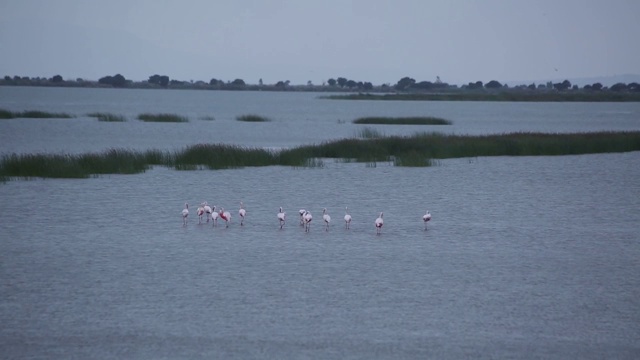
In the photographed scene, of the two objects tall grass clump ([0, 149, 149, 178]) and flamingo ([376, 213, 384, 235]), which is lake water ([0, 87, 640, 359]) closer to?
flamingo ([376, 213, 384, 235])

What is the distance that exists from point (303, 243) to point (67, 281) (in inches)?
171

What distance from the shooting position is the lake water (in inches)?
391

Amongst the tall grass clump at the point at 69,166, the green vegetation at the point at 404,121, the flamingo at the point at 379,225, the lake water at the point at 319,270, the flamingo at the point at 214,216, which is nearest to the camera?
the lake water at the point at 319,270

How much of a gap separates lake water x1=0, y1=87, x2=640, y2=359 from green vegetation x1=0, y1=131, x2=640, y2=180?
1.09m

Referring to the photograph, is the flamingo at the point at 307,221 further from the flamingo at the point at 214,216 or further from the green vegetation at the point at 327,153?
the green vegetation at the point at 327,153

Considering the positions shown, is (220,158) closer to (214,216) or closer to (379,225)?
(214,216)

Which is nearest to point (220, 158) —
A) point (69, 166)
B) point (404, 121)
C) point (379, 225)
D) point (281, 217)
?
point (69, 166)

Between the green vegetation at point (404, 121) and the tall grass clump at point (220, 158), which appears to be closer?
the tall grass clump at point (220, 158)

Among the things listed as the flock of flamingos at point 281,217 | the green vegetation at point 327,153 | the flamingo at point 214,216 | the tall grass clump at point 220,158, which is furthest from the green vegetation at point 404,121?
the flamingo at point 214,216

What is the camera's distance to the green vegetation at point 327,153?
25547 mm

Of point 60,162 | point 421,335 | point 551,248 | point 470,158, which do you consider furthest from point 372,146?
point 421,335

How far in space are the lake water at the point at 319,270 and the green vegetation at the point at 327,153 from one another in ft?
3.56

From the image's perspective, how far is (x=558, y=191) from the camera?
24.7 metres

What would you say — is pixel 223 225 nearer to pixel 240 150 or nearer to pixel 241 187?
pixel 241 187
